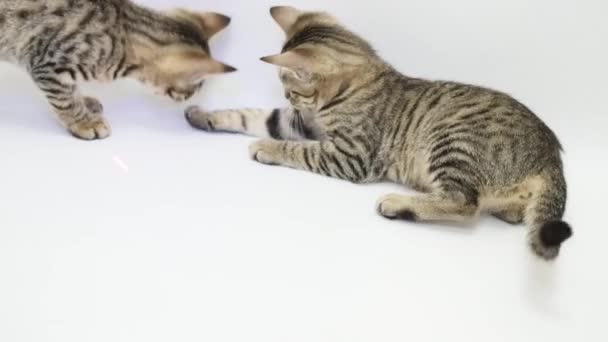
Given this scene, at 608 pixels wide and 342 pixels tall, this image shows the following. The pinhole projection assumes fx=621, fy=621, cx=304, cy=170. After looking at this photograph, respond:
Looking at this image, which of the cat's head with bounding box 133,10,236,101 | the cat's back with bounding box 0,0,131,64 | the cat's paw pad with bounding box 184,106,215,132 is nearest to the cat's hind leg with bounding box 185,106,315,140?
the cat's paw pad with bounding box 184,106,215,132

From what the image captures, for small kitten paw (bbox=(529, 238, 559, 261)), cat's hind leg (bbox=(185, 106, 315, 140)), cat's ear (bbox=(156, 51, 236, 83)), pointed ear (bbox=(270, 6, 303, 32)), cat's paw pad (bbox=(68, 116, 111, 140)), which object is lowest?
cat's paw pad (bbox=(68, 116, 111, 140))

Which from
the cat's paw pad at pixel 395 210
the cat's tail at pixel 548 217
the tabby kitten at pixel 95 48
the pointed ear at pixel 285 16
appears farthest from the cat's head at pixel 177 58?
the cat's tail at pixel 548 217

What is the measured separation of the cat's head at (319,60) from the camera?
5.80ft

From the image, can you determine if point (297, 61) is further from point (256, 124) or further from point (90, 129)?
point (90, 129)

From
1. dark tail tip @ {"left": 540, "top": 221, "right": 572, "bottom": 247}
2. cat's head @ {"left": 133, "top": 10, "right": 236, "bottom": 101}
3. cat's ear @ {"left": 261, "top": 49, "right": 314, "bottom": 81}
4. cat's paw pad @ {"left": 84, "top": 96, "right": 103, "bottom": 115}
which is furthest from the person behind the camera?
cat's paw pad @ {"left": 84, "top": 96, "right": 103, "bottom": 115}

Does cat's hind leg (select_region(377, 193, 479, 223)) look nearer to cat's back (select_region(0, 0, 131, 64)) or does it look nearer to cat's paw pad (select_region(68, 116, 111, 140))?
cat's paw pad (select_region(68, 116, 111, 140))

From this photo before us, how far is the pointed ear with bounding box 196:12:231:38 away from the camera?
6.20ft

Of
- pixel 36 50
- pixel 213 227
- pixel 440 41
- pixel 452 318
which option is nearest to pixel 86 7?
pixel 36 50

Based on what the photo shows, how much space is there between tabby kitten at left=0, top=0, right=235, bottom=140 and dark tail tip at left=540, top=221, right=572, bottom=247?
938 mm

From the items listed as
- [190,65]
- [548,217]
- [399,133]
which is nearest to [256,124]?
[190,65]

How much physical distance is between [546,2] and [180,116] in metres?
1.17

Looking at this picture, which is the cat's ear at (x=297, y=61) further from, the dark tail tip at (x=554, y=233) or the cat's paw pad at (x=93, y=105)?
the dark tail tip at (x=554, y=233)

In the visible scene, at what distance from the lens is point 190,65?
1807 millimetres

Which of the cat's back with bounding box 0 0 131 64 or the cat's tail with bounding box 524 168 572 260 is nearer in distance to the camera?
the cat's tail with bounding box 524 168 572 260
